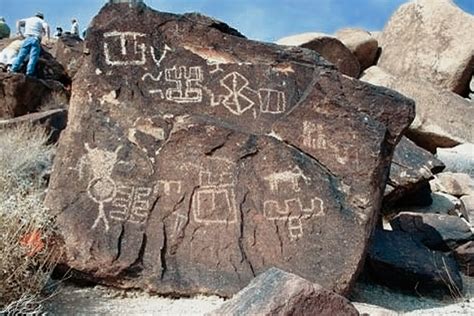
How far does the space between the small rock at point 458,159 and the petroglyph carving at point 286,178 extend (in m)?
5.83

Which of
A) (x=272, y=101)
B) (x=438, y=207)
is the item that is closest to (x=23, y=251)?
(x=272, y=101)

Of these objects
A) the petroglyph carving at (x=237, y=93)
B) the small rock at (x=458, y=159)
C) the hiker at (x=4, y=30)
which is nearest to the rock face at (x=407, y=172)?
the small rock at (x=458, y=159)

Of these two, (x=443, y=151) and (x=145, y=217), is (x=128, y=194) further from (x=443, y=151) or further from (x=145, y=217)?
(x=443, y=151)

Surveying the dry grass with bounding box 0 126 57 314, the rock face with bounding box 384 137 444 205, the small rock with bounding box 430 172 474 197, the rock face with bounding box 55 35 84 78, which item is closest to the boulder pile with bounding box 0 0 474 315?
the dry grass with bounding box 0 126 57 314

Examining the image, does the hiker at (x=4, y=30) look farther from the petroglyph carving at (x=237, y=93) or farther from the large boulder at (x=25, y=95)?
the petroglyph carving at (x=237, y=93)

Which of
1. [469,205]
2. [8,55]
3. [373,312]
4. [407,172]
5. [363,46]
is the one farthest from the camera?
[363,46]

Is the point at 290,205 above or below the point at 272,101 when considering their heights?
below

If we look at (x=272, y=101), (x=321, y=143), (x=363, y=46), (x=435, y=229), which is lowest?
(x=435, y=229)

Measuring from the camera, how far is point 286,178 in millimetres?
4848

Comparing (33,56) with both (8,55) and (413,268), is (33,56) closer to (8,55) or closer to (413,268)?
(8,55)

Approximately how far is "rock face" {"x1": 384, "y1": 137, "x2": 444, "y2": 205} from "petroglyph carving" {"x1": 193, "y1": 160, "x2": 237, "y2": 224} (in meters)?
3.23

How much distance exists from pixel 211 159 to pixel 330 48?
859 centimetres

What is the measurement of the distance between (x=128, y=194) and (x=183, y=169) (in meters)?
0.39

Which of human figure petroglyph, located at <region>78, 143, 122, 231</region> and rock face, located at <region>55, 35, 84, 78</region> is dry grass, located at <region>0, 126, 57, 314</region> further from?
rock face, located at <region>55, 35, 84, 78</region>
